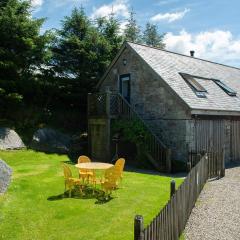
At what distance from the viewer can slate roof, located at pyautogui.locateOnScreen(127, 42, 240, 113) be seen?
1836 centimetres

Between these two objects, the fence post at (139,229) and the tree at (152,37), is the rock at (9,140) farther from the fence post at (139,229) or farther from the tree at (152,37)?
the tree at (152,37)

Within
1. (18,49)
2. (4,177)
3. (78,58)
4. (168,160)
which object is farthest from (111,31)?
(4,177)

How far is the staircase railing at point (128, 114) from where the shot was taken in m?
16.9

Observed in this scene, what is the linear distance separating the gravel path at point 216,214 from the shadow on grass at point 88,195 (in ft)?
8.81

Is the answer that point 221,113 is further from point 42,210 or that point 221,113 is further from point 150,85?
point 42,210

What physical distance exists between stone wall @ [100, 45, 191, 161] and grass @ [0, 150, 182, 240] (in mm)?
4604

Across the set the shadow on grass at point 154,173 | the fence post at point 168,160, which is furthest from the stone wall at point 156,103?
the shadow on grass at point 154,173

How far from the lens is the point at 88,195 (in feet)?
35.6

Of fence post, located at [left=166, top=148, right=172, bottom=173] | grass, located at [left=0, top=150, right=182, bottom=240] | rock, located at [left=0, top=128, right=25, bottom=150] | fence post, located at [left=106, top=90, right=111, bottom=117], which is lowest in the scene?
grass, located at [left=0, top=150, right=182, bottom=240]

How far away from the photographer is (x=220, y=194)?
11406 mm

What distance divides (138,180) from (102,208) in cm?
429

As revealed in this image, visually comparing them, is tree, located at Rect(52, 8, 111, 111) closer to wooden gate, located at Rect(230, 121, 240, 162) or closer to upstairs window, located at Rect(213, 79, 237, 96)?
upstairs window, located at Rect(213, 79, 237, 96)

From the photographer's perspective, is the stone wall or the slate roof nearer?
the stone wall

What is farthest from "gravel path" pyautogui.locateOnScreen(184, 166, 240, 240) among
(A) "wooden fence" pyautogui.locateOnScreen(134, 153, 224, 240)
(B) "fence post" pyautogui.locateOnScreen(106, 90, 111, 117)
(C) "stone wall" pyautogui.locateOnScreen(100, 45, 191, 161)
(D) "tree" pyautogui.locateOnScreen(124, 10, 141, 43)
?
(D) "tree" pyautogui.locateOnScreen(124, 10, 141, 43)
